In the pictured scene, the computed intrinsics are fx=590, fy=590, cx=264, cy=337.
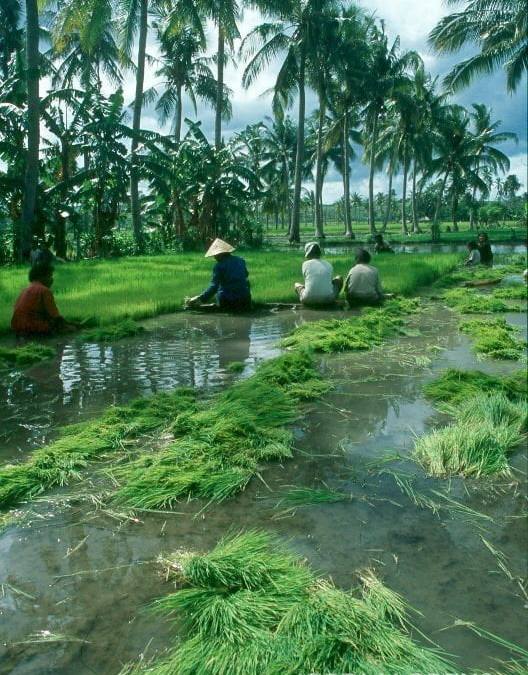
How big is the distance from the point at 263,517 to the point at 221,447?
0.73m

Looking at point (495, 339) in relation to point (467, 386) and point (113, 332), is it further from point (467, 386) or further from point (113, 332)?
point (113, 332)

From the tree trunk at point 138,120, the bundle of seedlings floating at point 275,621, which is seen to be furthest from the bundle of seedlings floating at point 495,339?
the tree trunk at point 138,120

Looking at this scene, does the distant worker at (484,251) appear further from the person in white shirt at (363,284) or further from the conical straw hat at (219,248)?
the conical straw hat at (219,248)

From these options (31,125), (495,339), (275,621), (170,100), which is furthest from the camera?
A: (170,100)

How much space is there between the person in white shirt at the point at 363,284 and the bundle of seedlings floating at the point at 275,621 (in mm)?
7543

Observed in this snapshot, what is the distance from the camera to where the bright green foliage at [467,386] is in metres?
4.35

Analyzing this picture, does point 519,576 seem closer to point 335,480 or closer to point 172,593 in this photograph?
point 335,480

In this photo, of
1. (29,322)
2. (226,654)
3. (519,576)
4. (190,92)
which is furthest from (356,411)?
(190,92)

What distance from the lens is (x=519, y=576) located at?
7.18ft

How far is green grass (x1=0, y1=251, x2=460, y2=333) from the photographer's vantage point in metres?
8.39

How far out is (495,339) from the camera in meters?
6.40

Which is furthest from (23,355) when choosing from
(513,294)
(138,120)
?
(138,120)

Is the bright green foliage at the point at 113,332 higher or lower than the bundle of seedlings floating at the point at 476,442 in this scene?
higher

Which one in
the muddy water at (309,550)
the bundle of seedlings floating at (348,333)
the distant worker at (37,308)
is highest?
the distant worker at (37,308)
